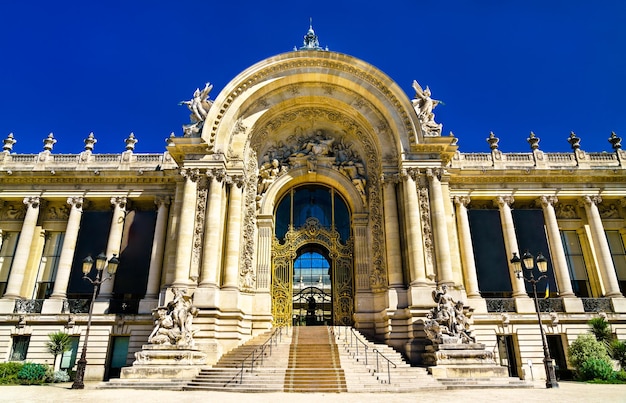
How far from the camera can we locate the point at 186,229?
18.4 meters

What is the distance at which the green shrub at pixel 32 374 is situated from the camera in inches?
628

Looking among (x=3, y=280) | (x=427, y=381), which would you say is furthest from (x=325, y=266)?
(x=3, y=280)

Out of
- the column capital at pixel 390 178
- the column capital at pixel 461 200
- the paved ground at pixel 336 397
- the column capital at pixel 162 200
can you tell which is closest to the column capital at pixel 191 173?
the column capital at pixel 162 200

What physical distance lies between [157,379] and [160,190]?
40.3ft

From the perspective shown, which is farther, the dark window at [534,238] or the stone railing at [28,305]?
the dark window at [534,238]

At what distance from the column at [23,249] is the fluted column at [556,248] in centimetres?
2858

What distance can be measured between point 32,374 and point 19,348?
606 cm

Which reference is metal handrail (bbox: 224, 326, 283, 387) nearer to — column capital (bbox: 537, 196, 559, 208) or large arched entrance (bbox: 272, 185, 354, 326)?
large arched entrance (bbox: 272, 185, 354, 326)

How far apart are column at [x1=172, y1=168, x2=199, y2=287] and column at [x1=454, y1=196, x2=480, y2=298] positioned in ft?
45.8

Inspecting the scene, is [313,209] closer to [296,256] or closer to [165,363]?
[296,256]

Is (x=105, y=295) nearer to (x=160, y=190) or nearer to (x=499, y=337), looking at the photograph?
(x=160, y=190)

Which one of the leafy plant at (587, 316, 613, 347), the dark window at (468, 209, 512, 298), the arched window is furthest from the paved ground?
the arched window

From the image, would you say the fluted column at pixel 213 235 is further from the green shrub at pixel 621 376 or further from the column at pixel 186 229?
the green shrub at pixel 621 376

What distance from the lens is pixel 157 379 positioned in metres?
13.6
